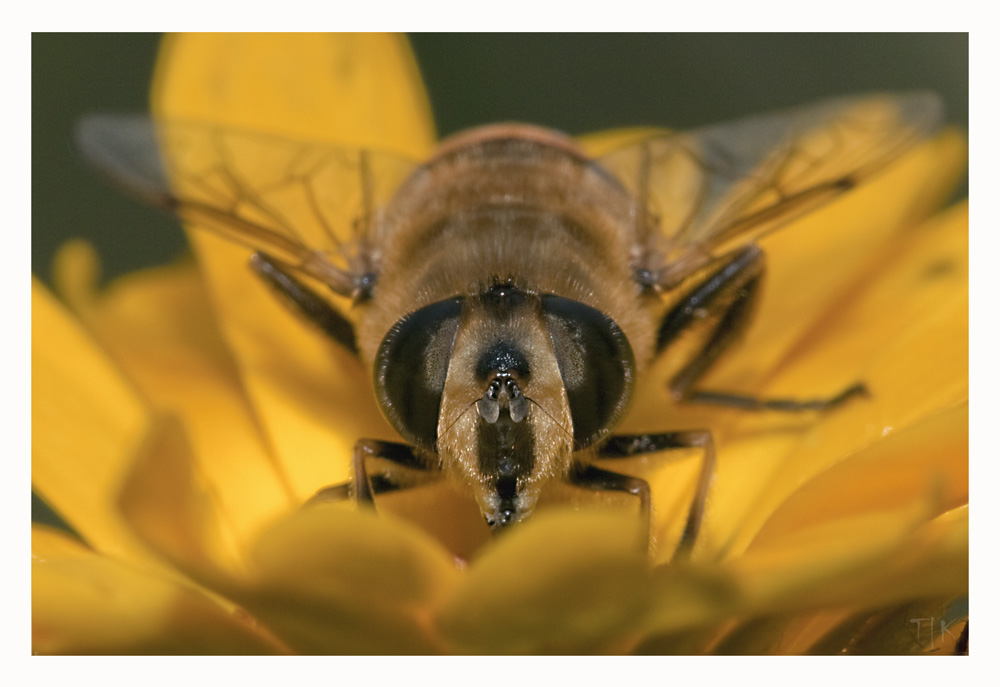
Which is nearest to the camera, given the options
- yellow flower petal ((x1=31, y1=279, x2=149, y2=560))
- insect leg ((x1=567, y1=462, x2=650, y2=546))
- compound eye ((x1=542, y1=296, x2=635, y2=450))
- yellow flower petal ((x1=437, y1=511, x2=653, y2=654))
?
yellow flower petal ((x1=437, y1=511, x2=653, y2=654))

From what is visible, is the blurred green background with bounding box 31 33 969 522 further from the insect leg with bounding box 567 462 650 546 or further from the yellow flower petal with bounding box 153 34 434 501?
the insect leg with bounding box 567 462 650 546

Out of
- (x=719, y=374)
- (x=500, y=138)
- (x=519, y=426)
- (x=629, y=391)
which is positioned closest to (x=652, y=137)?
(x=500, y=138)

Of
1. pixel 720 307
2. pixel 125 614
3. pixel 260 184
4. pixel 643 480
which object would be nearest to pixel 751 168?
pixel 720 307

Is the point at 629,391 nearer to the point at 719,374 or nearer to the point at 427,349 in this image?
the point at 427,349

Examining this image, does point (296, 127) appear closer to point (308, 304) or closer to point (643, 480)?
point (308, 304)

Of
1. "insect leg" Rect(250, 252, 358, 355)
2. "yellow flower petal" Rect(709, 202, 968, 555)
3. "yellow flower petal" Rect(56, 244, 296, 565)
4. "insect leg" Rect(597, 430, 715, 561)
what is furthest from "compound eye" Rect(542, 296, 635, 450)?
"yellow flower petal" Rect(56, 244, 296, 565)

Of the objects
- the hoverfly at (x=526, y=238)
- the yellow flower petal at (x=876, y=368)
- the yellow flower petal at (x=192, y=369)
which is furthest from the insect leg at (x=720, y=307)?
the yellow flower petal at (x=192, y=369)

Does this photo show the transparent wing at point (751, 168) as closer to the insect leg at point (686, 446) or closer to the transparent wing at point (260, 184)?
the insect leg at point (686, 446)

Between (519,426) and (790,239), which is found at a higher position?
(790,239)
